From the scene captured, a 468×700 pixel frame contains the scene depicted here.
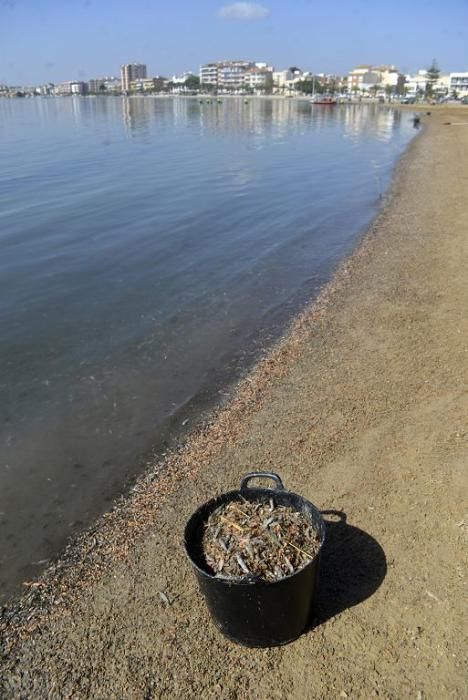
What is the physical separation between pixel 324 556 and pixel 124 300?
8731 mm

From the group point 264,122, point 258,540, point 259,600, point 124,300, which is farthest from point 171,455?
point 264,122

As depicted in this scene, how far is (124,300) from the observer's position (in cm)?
1235

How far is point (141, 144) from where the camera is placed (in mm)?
44281

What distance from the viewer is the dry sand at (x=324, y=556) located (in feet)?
12.7

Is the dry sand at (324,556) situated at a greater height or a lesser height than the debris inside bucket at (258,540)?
lesser

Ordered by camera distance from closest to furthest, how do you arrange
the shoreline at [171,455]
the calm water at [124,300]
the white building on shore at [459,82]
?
the shoreline at [171,455] < the calm water at [124,300] < the white building on shore at [459,82]

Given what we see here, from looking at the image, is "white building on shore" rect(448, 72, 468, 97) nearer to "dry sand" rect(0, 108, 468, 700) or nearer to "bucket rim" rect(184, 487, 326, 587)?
"dry sand" rect(0, 108, 468, 700)

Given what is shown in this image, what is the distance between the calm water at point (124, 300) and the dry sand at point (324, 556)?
0.85 metres

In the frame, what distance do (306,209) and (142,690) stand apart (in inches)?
781

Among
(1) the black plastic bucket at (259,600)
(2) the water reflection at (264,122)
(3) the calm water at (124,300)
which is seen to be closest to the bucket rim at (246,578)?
(1) the black plastic bucket at (259,600)

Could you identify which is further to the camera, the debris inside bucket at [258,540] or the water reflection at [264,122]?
the water reflection at [264,122]

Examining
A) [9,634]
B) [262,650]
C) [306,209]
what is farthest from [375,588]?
[306,209]

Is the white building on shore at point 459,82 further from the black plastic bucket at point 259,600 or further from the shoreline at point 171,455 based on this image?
the black plastic bucket at point 259,600

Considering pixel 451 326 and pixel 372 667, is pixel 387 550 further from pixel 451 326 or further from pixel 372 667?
pixel 451 326
